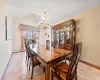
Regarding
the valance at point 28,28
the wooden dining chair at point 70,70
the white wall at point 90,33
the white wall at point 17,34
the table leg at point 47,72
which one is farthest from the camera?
the valance at point 28,28

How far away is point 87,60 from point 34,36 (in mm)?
5264

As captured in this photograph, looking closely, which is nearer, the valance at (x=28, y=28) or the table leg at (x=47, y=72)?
the table leg at (x=47, y=72)

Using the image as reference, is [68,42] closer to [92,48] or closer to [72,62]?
[92,48]

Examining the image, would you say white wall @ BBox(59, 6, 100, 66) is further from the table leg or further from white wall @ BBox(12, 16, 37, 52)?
white wall @ BBox(12, 16, 37, 52)

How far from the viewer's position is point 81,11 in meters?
3.43

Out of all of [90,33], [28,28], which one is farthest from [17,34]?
[90,33]

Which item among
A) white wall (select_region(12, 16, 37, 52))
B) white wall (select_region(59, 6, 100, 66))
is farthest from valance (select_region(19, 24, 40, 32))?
white wall (select_region(59, 6, 100, 66))

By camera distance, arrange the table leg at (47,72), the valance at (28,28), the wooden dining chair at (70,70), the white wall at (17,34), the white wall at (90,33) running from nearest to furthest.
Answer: the wooden dining chair at (70,70) < the table leg at (47,72) < the white wall at (90,33) < the white wall at (17,34) < the valance at (28,28)

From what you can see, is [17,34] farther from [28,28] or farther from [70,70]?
[70,70]

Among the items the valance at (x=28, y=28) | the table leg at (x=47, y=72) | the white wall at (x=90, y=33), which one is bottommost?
the table leg at (x=47, y=72)

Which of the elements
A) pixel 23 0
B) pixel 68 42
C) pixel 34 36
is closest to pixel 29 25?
pixel 34 36

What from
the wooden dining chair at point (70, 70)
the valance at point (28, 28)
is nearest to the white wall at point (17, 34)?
the valance at point (28, 28)

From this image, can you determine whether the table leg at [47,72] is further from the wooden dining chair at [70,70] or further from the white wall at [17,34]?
the white wall at [17,34]

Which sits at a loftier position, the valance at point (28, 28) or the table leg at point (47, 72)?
the valance at point (28, 28)
